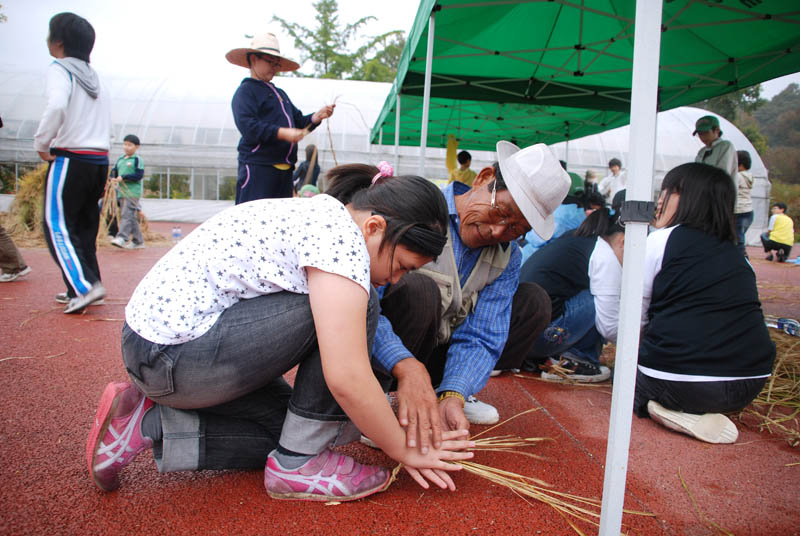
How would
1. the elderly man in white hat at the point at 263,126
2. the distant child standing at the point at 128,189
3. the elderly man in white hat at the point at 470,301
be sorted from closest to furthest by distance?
the elderly man in white hat at the point at 470,301, the elderly man in white hat at the point at 263,126, the distant child standing at the point at 128,189

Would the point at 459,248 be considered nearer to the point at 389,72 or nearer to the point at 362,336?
the point at 362,336

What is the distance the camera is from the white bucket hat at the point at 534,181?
67.7 inches

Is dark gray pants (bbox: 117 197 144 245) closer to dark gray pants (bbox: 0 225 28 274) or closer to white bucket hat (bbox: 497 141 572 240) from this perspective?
dark gray pants (bbox: 0 225 28 274)

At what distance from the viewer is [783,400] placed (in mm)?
2588

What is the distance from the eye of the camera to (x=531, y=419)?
2178 mm

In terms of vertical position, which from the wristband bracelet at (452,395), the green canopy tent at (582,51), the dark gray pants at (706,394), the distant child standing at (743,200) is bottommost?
the dark gray pants at (706,394)

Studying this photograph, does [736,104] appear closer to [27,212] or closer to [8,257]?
[27,212]

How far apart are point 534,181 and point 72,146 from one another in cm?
324

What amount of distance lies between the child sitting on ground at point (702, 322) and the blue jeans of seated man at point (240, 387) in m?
1.42

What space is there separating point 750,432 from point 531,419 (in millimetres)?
990

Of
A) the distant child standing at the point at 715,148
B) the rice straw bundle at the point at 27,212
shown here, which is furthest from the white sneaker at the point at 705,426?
the rice straw bundle at the point at 27,212

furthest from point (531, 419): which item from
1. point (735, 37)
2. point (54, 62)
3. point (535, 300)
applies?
point (735, 37)

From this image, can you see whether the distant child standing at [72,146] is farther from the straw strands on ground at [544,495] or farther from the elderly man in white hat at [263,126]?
the straw strands on ground at [544,495]

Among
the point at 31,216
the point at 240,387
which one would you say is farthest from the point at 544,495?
the point at 31,216
